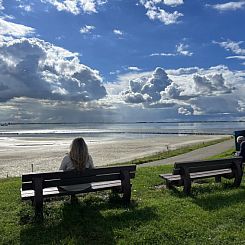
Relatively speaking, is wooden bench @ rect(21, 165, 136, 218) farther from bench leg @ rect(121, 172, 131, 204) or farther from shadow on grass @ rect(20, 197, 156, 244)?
shadow on grass @ rect(20, 197, 156, 244)

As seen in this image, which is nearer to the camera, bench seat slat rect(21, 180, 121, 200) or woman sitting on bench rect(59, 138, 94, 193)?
bench seat slat rect(21, 180, 121, 200)

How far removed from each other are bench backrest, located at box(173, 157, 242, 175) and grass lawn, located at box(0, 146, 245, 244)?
1.72 ft

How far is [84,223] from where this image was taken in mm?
5656

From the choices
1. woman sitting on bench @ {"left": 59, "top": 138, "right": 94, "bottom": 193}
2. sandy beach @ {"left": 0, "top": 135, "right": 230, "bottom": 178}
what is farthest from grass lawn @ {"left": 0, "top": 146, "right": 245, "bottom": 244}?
sandy beach @ {"left": 0, "top": 135, "right": 230, "bottom": 178}

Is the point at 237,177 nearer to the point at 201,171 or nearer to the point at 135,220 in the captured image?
the point at 201,171

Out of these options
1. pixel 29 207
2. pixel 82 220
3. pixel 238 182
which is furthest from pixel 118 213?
pixel 238 182

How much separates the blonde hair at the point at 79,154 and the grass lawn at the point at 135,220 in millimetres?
809

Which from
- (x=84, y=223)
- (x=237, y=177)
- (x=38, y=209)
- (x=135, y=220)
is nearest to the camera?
(x=84, y=223)

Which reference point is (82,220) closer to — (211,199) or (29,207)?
(29,207)

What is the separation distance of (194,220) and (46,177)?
259 centimetres

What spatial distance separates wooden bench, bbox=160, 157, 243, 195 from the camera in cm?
758

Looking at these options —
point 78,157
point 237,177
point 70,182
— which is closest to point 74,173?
point 70,182

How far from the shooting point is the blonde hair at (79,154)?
6.47 metres

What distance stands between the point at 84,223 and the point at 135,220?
33.0 inches
